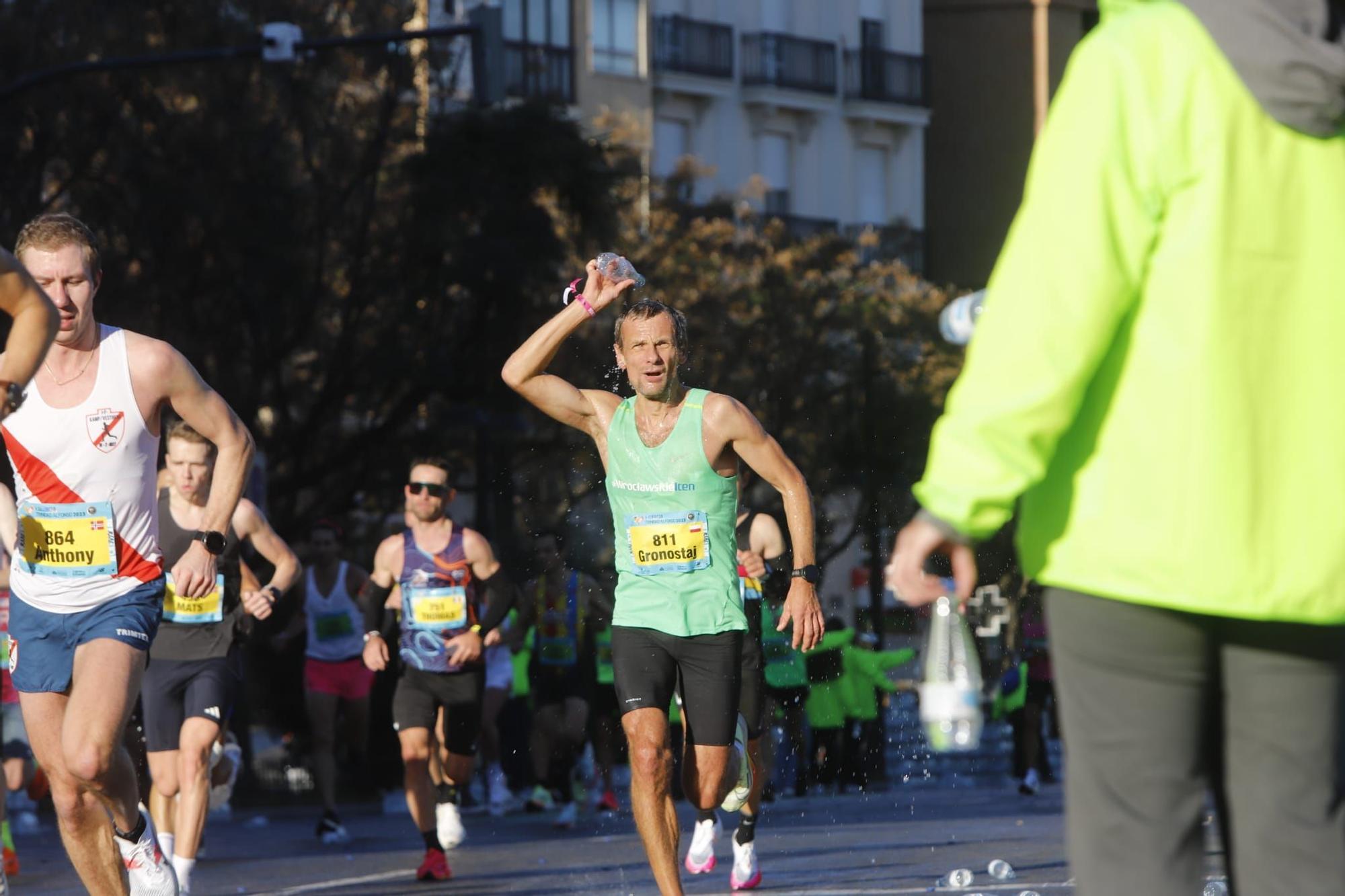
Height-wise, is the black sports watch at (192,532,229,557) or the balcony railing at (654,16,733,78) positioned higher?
the balcony railing at (654,16,733,78)

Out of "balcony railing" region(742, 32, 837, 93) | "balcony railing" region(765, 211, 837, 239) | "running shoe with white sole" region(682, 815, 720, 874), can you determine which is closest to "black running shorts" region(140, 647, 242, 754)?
"running shoe with white sole" region(682, 815, 720, 874)

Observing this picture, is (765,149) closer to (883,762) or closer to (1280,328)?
(883,762)

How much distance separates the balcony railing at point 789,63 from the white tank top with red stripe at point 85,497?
1866 inches

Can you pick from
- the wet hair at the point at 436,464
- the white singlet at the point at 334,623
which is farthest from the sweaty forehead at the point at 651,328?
the white singlet at the point at 334,623

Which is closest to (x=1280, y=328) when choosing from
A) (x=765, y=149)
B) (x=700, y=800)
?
(x=700, y=800)

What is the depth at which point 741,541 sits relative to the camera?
41.4ft

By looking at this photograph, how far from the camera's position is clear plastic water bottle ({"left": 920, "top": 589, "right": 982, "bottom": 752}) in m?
3.98

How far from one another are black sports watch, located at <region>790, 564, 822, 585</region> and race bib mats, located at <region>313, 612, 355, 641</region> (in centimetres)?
706

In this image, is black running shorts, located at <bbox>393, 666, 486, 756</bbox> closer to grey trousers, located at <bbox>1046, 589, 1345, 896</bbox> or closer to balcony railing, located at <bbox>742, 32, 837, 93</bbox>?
grey trousers, located at <bbox>1046, 589, 1345, 896</bbox>

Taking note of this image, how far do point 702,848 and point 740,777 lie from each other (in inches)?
51.1

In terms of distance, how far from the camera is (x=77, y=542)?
281 inches

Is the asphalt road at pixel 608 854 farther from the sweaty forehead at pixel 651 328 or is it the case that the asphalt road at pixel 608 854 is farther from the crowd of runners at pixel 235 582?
the sweaty forehead at pixel 651 328

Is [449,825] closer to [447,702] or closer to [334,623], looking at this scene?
[447,702]

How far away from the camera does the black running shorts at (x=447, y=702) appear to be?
12188 millimetres
